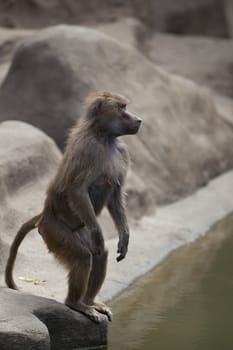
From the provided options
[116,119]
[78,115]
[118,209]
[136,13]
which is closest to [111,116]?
[116,119]

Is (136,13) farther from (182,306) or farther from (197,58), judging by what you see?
(182,306)

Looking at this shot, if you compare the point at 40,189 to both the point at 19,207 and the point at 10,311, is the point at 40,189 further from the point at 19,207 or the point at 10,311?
the point at 10,311

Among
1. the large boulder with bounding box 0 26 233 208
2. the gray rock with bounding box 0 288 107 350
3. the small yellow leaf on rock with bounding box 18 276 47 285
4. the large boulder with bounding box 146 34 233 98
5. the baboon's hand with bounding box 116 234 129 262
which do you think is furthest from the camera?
the large boulder with bounding box 146 34 233 98

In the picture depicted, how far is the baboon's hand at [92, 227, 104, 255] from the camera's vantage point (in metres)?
5.43

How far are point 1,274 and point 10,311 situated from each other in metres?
1.23

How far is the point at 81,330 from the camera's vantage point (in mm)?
5469

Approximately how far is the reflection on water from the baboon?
1.15 feet

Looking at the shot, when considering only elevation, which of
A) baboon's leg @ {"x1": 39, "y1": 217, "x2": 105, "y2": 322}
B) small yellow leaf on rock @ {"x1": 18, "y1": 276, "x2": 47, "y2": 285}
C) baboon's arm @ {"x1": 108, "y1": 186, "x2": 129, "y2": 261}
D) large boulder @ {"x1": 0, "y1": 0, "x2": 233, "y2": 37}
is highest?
baboon's arm @ {"x1": 108, "y1": 186, "x2": 129, "y2": 261}

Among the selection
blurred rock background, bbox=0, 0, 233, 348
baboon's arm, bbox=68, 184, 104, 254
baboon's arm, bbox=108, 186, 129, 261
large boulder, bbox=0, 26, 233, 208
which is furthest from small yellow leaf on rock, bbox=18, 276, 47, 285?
large boulder, bbox=0, 26, 233, 208

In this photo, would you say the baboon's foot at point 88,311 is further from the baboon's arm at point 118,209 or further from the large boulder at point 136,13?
the large boulder at point 136,13

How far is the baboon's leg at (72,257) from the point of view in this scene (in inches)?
214

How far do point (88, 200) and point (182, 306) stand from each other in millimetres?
1352

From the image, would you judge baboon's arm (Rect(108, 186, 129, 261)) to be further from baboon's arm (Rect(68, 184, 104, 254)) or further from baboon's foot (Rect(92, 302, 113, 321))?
baboon's foot (Rect(92, 302, 113, 321))

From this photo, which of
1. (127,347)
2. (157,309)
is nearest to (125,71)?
(157,309)
